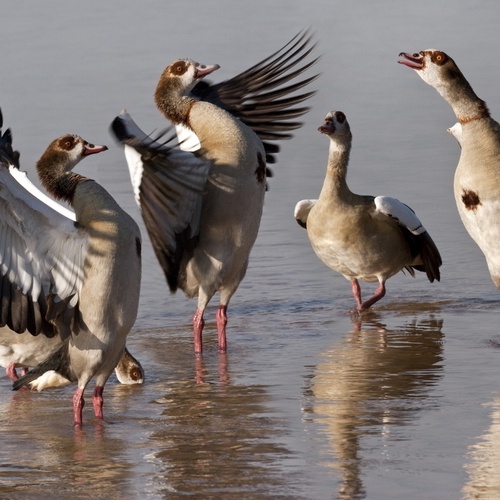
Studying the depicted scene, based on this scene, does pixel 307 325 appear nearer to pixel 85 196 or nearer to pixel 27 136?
pixel 85 196

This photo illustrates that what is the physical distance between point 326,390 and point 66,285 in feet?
5.25

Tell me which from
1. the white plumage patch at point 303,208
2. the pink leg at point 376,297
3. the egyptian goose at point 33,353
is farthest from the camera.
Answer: the white plumage patch at point 303,208

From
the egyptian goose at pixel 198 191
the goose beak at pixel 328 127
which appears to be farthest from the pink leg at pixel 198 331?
the goose beak at pixel 328 127

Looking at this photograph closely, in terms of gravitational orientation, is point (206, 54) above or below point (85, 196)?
above

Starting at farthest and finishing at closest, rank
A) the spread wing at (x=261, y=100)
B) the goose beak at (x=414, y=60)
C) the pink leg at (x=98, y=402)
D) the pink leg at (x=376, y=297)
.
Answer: the spread wing at (x=261, y=100), the pink leg at (x=376, y=297), the goose beak at (x=414, y=60), the pink leg at (x=98, y=402)

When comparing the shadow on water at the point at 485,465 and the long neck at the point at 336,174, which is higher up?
the long neck at the point at 336,174

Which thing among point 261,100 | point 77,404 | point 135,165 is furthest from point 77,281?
point 261,100

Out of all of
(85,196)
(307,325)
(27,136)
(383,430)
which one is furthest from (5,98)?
(383,430)

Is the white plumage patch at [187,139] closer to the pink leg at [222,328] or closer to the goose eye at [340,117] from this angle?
the pink leg at [222,328]

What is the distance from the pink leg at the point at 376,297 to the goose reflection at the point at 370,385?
0.50ft

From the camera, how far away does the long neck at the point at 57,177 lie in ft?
26.9

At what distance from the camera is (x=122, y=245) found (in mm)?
7863

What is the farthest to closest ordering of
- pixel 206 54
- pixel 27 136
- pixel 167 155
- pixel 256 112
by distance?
pixel 206 54, pixel 27 136, pixel 256 112, pixel 167 155

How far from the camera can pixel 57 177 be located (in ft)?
27.0
